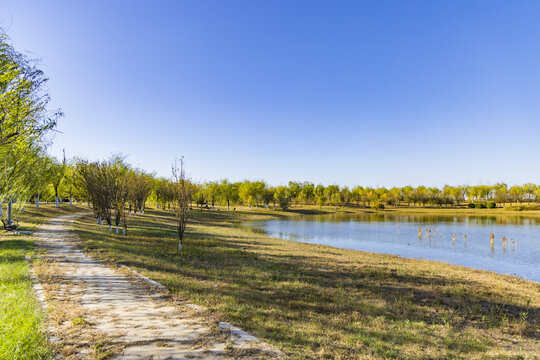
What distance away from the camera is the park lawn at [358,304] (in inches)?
257

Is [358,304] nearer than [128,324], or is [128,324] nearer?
[128,324]

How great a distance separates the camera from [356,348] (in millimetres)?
6090

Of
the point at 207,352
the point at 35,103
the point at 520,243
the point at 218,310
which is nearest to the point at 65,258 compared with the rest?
the point at 35,103

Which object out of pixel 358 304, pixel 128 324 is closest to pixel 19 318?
pixel 128 324

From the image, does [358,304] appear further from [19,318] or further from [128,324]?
[19,318]

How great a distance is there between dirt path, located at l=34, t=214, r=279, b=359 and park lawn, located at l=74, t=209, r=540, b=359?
66 centimetres

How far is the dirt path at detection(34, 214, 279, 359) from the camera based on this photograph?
17.7 ft

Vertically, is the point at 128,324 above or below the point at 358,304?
above

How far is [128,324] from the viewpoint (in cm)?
658

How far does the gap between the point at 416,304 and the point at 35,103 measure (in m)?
15.6

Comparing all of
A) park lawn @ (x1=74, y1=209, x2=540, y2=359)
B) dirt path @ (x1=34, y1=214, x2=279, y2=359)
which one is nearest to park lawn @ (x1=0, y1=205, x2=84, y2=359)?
dirt path @ (x1=34, y1=214, x2=279, y2=359)

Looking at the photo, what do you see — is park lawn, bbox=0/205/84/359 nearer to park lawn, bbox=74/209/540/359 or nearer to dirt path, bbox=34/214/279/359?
dirt path, bbox=34/214/279/359

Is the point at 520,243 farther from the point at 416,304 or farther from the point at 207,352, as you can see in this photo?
the point at 207,352

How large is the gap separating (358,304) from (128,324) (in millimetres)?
7276
